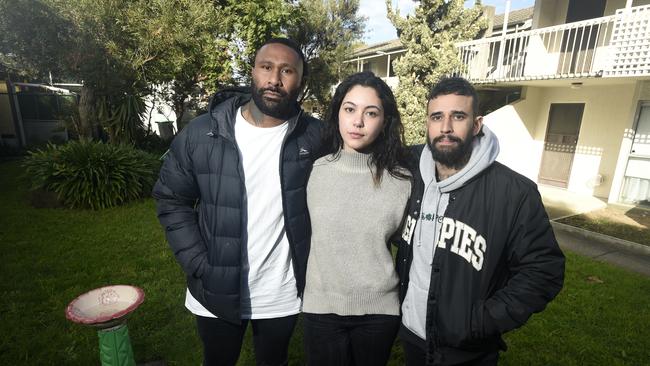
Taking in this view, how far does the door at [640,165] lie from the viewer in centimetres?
828

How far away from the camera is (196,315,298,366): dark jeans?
2.01 metres

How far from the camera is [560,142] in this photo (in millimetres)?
10656

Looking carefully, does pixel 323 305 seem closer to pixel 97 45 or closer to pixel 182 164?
pixel 182 164

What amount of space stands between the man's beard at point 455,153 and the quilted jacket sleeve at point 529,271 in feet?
1.11

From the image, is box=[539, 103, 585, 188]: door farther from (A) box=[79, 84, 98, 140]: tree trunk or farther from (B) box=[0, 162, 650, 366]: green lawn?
(A) box=[79, 84, 98, 140]: tree trunk

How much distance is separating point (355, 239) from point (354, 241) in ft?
0.04

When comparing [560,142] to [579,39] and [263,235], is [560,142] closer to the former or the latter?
[579,39]

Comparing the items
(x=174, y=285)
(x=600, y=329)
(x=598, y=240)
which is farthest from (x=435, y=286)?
(x=598, y=240)

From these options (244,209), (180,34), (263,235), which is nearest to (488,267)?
(263,235)

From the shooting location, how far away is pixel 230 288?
190 centimetres

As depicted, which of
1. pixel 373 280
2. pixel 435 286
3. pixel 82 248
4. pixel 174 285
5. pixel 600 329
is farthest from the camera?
pixel 82 248

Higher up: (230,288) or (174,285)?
(230,288)

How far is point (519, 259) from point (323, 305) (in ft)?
3.28

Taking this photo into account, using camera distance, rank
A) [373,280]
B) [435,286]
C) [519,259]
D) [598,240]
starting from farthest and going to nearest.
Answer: [598,240]
[373,280]
[435,286]
[519,259]
